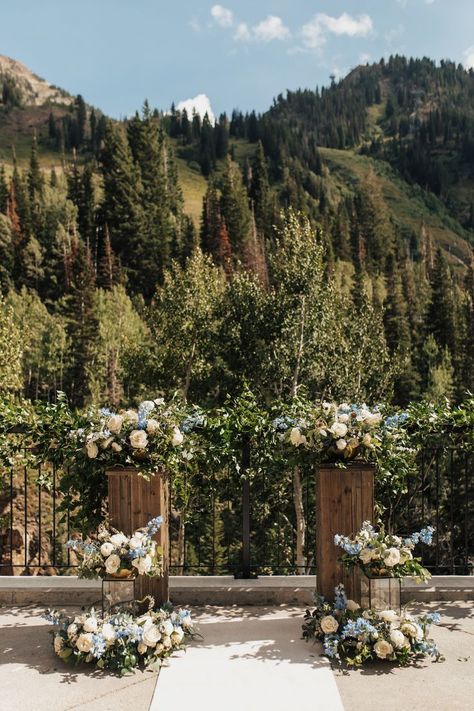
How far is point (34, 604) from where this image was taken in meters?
6.00

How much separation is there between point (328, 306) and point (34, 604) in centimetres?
2058

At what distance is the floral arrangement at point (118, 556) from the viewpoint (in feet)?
15.6

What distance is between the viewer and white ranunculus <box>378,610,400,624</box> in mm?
4643

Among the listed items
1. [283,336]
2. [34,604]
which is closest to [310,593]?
[34,604]

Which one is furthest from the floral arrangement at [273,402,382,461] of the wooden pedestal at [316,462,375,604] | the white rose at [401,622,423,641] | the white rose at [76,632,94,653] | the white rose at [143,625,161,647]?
the white rose at [76,632,94,653]

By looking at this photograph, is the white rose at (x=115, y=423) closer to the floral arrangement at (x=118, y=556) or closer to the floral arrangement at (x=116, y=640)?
the floral arrangement at (x=118, y=556)

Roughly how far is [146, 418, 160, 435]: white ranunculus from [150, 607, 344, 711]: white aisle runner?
1681 mm

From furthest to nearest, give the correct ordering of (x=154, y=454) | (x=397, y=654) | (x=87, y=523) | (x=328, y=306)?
(x=328, y=306)
(x=87, y=523)
(x=154, y=454)
(x=397, y=654)

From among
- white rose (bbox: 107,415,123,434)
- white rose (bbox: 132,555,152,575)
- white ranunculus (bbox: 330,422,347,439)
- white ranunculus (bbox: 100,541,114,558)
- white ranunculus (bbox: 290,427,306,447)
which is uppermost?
white rose (bbox: 107,415,123,434)

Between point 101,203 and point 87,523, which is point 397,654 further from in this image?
point 101,203

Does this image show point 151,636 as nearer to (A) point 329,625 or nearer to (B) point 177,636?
(B) point 177,636

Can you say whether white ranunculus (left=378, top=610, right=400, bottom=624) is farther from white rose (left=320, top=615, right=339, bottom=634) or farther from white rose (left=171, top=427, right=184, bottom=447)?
white rose (left=171, top=427, right=184, bottom=447)

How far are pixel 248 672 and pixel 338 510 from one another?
4.68 feet

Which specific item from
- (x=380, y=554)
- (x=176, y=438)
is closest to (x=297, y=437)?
(x=176, y=438)
